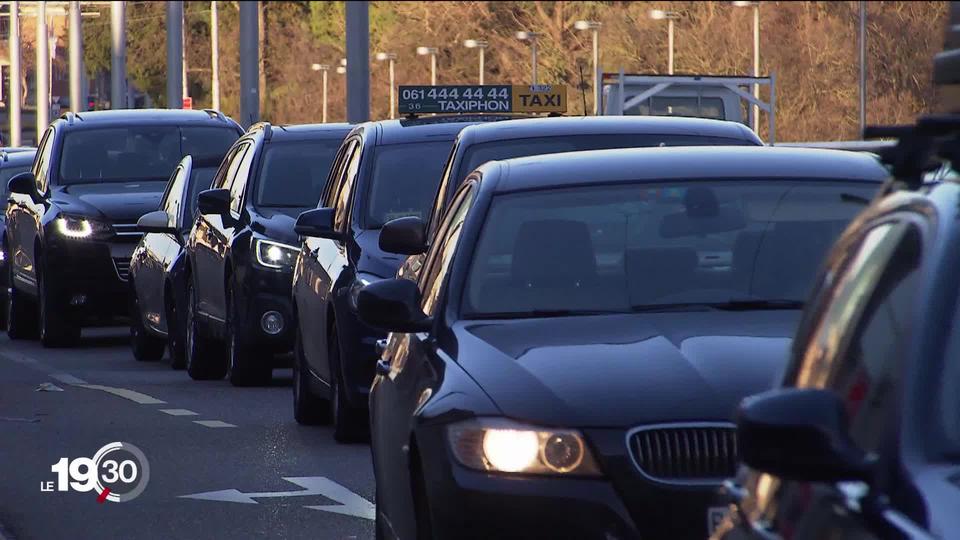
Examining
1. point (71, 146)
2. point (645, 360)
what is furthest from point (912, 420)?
point (71, 146)

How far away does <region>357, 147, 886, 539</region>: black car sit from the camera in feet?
20.5

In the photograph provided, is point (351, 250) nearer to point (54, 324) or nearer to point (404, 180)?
point (404, 180)

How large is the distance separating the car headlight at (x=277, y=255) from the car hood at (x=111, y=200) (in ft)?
17.1

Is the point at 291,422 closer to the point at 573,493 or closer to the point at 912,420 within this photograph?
the point at 573,493

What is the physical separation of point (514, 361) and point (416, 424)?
0.30 m

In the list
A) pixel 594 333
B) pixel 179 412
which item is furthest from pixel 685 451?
pixel 179 412

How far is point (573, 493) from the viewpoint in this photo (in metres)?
6.20

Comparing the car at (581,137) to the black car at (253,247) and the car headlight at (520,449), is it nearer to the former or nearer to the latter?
the black car at (253,247)

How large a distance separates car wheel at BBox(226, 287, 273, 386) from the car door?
25.3 ft

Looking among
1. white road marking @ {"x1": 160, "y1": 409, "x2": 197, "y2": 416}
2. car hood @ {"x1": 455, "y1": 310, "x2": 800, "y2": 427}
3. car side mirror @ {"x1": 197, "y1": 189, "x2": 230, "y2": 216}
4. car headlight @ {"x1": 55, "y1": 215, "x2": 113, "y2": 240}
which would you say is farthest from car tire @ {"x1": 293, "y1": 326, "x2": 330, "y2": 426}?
car headlight @ {"x1": 55, "y1": 215, "x2": 113, "y2": 240}

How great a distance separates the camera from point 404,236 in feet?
33.7

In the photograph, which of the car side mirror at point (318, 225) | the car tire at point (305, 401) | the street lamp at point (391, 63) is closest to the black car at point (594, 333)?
the car side mirror at point (318, 225)

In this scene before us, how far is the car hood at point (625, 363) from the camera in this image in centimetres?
636

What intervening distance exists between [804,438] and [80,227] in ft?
59.2
